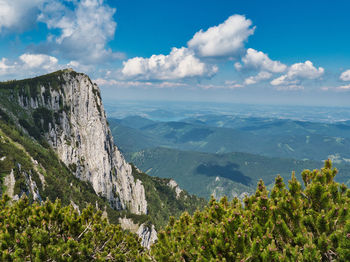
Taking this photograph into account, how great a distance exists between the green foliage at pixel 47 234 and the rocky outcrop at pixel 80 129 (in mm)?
125981

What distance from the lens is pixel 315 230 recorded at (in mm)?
10789

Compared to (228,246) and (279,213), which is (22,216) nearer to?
(228,246)

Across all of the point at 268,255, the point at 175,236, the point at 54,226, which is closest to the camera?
the point at 268,255

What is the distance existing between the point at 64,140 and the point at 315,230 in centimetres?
14206

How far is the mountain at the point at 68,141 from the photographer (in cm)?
9673

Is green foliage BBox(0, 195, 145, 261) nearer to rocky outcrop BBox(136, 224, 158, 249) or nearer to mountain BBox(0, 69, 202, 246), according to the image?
mountain BBox(0, 69, 202, 246)

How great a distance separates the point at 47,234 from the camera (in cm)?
1198

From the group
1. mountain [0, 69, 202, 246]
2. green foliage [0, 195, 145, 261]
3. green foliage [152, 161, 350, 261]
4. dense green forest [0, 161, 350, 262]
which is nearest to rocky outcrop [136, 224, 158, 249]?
mountain [0, 69, 202, 246]

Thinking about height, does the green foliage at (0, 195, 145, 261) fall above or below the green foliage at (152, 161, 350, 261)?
below

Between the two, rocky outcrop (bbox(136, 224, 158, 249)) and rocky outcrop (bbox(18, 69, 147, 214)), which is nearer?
rocky outcrop (bbox(136, 224, 158, 249))

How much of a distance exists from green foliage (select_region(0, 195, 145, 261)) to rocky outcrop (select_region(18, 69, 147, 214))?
413 ft

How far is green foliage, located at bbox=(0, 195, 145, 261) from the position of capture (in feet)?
37.1

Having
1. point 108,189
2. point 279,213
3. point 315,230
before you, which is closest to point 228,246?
point 279,213

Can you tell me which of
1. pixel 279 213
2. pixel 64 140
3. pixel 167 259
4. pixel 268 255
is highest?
pixel 279 213
